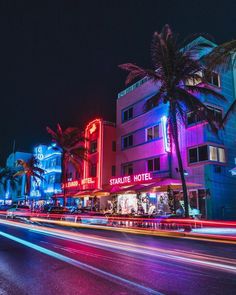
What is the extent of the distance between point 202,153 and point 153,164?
20.6 feet

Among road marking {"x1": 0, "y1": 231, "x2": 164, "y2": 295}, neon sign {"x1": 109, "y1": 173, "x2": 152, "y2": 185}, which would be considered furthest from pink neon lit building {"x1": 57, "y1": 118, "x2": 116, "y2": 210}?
road marking {"x1": 0, "y1": 231, "x2": 164, "y2": 295}

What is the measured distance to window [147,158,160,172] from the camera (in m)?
31.1

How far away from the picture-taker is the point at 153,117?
3253 centimetres

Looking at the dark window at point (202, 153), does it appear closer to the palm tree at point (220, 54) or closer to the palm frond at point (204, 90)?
the palm frond at point (204, 90)

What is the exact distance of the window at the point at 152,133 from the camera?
3209 centimetres

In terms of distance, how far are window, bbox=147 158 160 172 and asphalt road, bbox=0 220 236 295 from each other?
18865 mm

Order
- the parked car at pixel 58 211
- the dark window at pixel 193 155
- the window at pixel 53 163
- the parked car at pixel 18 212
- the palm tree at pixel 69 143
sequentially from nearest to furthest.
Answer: the dark window at pixel 193 155 < the parked car at pixel 58 211 < the parked car at pixel 18 212 < the palm tree at pixel 69 143 < the window at pixel 53 163

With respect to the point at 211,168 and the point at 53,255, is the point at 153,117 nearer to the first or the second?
the point at 211,168

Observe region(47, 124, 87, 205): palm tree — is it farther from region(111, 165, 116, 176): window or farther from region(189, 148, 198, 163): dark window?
region(189, 148, 198, 163): dark window

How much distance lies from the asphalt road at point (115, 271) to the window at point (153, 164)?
18.9 m

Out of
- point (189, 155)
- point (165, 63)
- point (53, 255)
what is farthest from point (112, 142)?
point (53, 255)

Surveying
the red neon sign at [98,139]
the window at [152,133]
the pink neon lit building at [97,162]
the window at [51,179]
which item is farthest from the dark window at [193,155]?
the window at [51,179]

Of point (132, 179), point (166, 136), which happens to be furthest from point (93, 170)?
point (166, 136)

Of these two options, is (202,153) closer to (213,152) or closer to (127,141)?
(213,152)
